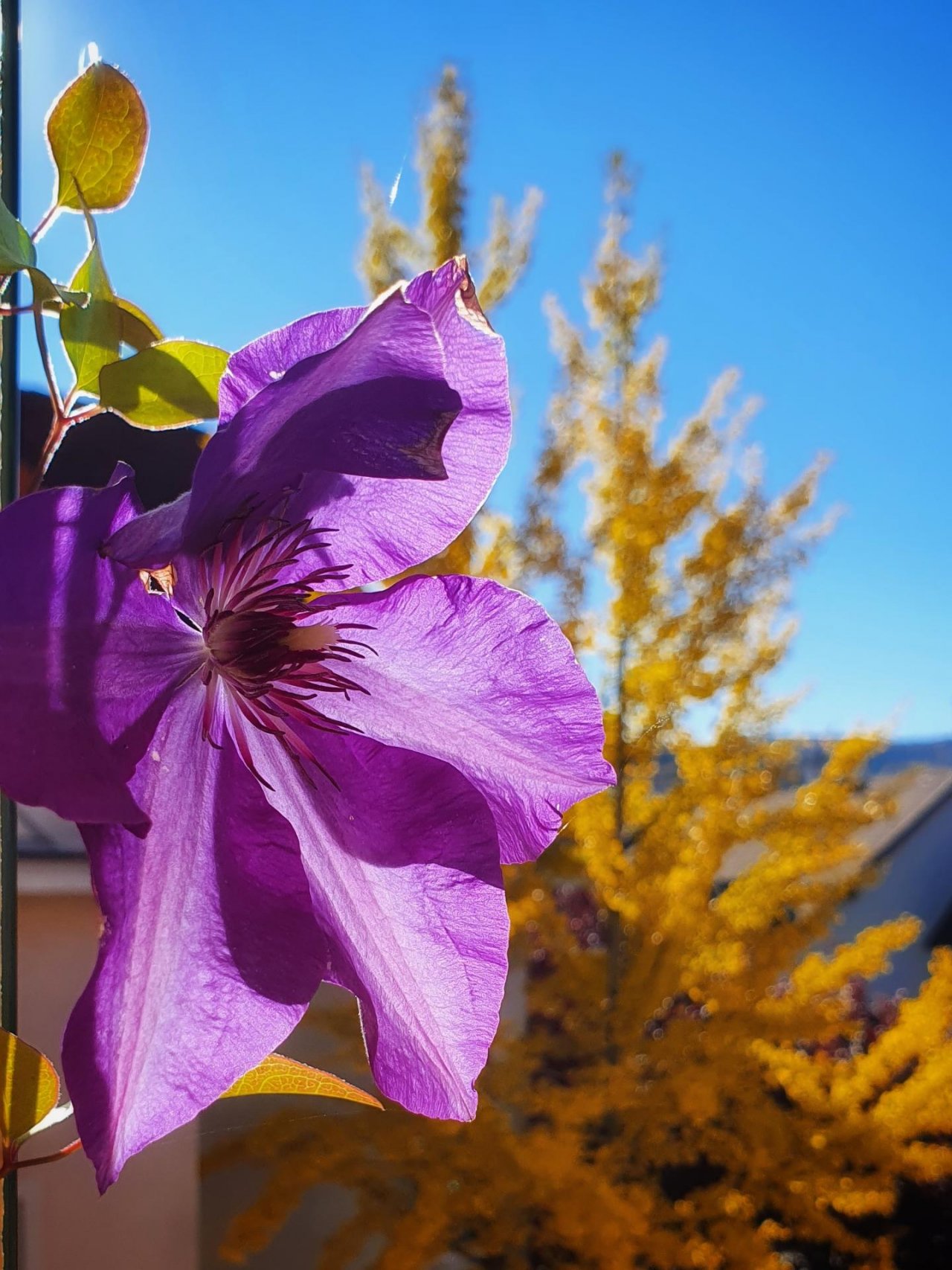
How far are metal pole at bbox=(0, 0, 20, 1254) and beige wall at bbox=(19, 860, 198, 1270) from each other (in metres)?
0.58

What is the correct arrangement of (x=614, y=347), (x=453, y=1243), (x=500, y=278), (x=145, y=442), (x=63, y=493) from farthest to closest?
1. (x=614, y=347)
2. (x=453, y=1243)
3. (x=500, y=278)
4. (x=145, y=442)
5. (x=63, y=493)

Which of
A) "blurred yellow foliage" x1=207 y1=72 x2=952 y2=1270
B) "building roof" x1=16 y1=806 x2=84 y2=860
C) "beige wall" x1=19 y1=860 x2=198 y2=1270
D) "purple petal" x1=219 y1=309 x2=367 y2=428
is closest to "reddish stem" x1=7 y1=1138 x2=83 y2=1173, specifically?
"purple petal" x1=219 y1=309 x2=367 y2=428

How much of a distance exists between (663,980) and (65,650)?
200cm

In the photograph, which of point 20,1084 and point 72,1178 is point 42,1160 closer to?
point 20,1084

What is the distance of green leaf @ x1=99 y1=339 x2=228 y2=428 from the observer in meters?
0.17

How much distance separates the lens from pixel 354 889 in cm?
15

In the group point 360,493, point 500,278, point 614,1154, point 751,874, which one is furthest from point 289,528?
point 614,1154

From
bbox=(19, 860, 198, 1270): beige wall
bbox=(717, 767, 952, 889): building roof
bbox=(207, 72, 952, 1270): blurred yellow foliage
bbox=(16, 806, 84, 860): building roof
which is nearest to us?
bbox=(16, 806, 84, 860): building roof

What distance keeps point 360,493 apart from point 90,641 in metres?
0.05

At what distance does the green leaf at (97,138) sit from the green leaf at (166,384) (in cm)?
3

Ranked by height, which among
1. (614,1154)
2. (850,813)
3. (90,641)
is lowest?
(614,1154)

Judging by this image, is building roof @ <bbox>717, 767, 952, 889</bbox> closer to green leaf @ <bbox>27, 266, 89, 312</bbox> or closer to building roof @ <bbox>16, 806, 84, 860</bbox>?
building roof @ <bbox>16, 806, 84, 860</bbox>

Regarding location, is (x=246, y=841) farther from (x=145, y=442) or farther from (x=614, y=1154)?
(x=614, y=1154)

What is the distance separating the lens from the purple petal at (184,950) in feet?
0.36
